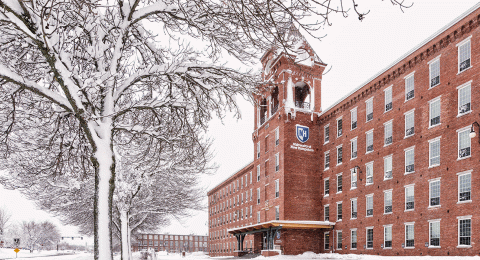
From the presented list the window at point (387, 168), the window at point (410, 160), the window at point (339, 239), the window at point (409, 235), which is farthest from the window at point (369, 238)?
the window at point (410, 160)

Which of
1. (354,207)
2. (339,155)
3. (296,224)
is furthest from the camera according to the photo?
(339,155)

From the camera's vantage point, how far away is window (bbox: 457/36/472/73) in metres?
23.9

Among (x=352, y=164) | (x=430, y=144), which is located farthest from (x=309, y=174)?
(x=430, y=144)

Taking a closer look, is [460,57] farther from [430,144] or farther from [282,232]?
[282,232]

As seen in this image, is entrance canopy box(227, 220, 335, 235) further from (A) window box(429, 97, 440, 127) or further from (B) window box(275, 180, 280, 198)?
(A) window box(429, 97, 440, 127)

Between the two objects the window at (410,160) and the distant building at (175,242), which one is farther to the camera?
the distant building at (175,242)

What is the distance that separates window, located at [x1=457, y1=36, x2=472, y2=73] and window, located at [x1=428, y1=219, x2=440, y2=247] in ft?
33.4

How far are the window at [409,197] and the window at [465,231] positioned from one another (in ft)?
14.3

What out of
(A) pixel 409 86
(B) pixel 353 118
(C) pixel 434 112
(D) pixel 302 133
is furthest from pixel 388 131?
(D) pixel 302 133

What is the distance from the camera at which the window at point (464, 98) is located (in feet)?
77.0

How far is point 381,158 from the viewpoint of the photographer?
31281 millimetres

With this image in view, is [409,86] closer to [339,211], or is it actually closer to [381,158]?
[381,158]

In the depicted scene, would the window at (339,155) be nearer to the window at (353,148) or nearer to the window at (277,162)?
the window at (353,148)

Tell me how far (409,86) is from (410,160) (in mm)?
5861
